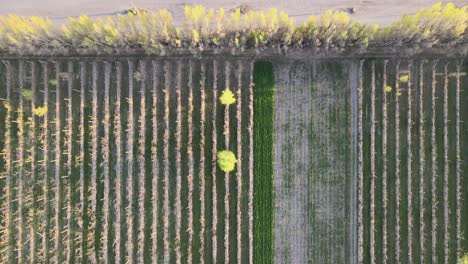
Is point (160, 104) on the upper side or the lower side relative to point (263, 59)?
lower

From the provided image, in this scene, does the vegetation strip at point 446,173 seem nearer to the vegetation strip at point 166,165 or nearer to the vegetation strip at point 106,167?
the vegetation strip at point 166,165

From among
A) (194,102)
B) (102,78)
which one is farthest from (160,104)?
(102,78)

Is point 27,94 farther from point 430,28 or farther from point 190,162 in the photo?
point 430,28

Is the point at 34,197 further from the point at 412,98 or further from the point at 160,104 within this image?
the point at 412,98

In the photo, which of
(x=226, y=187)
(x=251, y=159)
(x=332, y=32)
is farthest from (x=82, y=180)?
(x=332, y=32)

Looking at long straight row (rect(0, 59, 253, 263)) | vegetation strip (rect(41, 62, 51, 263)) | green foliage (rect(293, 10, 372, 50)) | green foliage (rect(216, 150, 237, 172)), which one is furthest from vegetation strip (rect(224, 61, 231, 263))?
vegetation strip (rect(41, 62, 51, 263))

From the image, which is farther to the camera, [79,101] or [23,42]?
[79,101]
